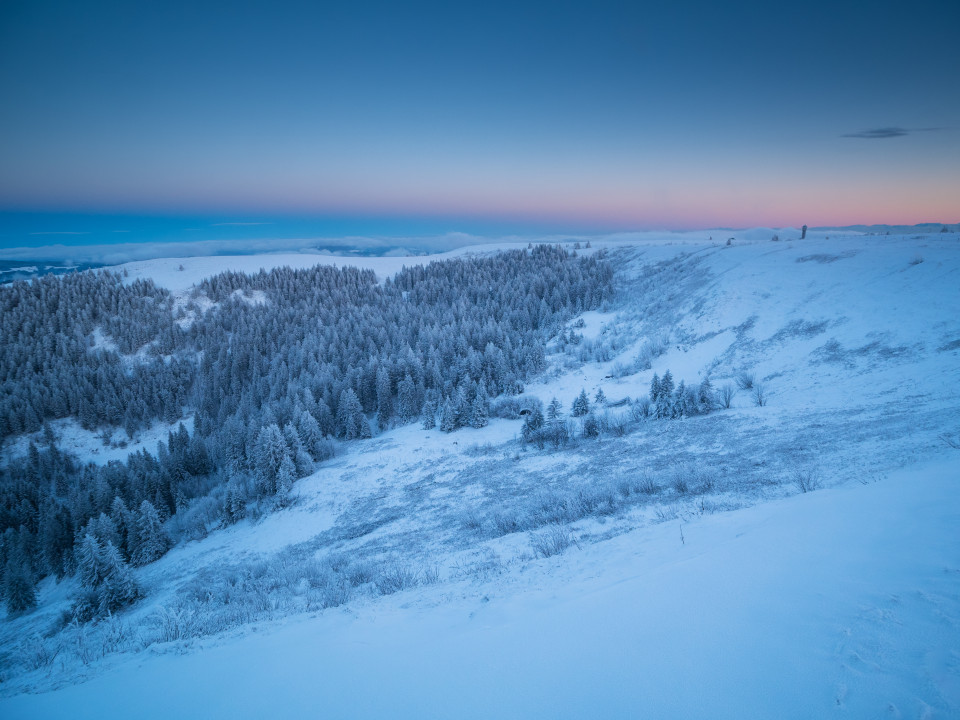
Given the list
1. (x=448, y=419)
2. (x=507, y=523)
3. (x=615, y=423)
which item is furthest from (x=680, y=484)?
(x=448, y=419)

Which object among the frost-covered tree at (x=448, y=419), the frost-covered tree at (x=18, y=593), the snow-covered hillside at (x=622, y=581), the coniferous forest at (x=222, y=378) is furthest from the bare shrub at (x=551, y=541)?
the frost-covered tree at (x=18, y=593)

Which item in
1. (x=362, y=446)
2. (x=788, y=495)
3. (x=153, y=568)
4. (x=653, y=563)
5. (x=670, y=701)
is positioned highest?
(x=670, y=701)

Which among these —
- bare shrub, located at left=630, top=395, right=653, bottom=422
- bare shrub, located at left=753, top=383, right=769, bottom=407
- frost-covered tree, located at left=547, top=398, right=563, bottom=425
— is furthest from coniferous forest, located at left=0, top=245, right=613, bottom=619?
bare shrub, located at left=753, top=383, right=769, bottom=407

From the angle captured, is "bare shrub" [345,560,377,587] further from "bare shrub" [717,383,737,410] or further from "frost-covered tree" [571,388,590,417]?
"bare shrub" [717,383,737,410]

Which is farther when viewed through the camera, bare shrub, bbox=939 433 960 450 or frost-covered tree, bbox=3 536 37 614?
frost-covered tree, bbox=3 536 37 614

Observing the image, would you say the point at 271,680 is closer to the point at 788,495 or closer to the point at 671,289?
the point at 788,495

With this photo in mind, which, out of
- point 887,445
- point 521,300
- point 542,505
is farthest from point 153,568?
point 521,300

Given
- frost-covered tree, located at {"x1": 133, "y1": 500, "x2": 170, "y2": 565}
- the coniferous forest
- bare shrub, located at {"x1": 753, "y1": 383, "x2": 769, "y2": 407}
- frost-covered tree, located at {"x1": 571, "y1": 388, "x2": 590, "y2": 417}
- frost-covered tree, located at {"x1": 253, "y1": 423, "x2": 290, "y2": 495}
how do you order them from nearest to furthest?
bare shrub, located at {"x1": 753, "y1": 383, "x2": 769, "y2": 407}, frost-covered tree, located at {"x1": 133, "y1": 500, "x2": 170, "y2": 565}, frost-covered tree, located at {"x1": 253, "y1": 423, "x2": 290, "y2": 495}, frost-covered tree, located at {"x1": 571, "y1": 388, "x2": 590, "y2": 417}, the coniferous forest
